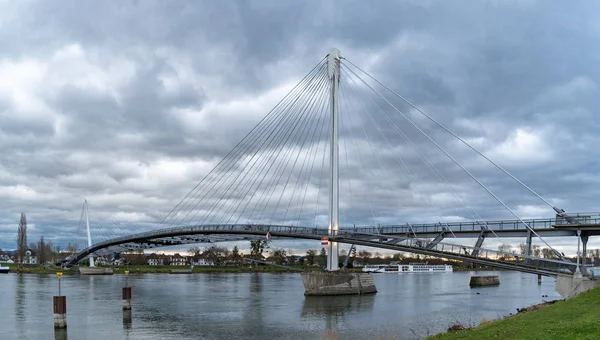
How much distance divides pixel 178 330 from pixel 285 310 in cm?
1407

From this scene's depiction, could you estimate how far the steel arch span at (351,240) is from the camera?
3859cm

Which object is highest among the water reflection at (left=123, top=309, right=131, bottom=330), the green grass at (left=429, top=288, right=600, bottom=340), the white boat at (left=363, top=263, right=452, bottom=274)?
the green grass at (left=429, top=288, right=600, bottom=340)

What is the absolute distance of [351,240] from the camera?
5391 centimetres

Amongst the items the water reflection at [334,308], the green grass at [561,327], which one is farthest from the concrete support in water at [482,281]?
the green grass at [561,327]

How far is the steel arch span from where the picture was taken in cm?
3859

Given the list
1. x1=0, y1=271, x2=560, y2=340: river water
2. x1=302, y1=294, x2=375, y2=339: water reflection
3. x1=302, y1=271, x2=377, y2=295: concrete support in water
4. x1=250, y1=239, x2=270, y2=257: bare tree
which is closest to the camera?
x1=0, y1=271, x2=560, y2=340: river water

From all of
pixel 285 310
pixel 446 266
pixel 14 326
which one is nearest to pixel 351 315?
pixel 285 310

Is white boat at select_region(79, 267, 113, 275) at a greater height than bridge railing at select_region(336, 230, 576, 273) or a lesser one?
lesser

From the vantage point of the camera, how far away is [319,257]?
541 feet

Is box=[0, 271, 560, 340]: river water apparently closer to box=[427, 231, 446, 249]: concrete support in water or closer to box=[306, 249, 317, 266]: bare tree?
box=[427, 231, 446, 249]: concrete support in water

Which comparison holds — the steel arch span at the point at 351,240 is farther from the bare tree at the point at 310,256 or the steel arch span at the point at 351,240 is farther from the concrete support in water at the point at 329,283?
the bare tree at the point at 310,256

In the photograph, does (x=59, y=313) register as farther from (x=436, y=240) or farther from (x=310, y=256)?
(x=310, y=256)

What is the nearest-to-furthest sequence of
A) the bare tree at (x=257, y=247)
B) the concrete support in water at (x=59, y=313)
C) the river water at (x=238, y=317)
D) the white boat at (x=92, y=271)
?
1. the river water at (x=238, y=317)
2. the concrete support in water at (x=59, y=313)
3. the white boat at (x=92, y=271)
4. the bare tree at (x=257, y=247)

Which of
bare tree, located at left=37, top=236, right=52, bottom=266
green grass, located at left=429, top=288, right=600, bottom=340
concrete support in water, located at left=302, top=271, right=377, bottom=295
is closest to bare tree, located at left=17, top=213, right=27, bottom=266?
bare tree, located at left=37, top=236, right=52, bottom=266
